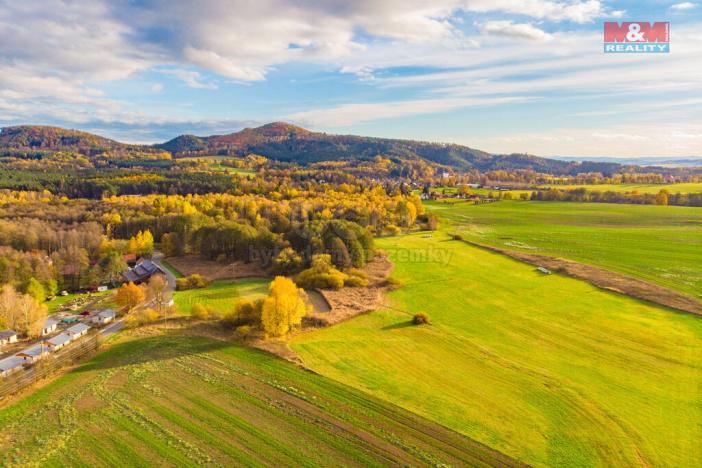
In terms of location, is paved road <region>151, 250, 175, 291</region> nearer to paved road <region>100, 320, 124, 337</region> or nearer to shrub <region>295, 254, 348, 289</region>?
paved road <region>100, 320, 124, 337</region>

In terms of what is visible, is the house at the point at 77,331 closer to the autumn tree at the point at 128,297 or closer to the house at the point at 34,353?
the house at the point at 34,353

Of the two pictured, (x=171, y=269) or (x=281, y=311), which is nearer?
(x=281, y=311)

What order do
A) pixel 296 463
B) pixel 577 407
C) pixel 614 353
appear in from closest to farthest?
pixel 296 463, pixel 577 407, pixel 614 353

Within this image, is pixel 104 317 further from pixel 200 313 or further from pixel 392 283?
pixel 392 283

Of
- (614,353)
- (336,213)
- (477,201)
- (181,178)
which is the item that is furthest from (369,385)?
(181,178)

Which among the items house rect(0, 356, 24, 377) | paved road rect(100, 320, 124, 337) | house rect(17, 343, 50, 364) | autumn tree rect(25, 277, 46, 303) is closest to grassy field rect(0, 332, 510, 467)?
house rect(0, 356, 24, 377)

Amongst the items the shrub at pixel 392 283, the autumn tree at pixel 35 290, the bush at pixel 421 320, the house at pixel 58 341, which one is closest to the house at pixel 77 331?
the house at pixel 58 341

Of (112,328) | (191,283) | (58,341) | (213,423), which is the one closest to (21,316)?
(58,341)

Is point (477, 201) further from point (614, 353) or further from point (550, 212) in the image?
point (614, 353)
